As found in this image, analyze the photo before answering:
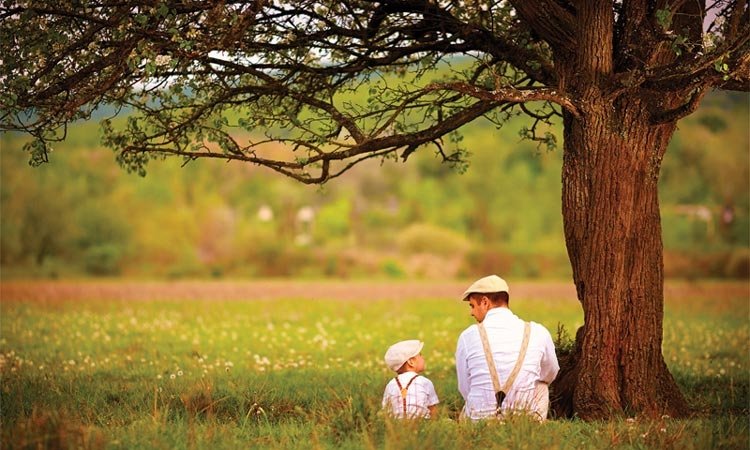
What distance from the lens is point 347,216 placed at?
8044 cm

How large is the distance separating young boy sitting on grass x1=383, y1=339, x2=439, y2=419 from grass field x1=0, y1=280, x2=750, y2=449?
21 cm

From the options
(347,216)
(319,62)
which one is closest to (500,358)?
(319,62)

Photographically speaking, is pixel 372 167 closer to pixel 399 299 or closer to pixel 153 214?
pixel 153 214

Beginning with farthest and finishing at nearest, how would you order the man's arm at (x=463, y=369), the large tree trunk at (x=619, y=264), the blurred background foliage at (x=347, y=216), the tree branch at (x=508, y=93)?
1. the blurred background foliage at (x=347, y=216)
2. the large tree trunk at (x=619, y=264)
3. the tree branch at (x=508, y=93)
4. the man's arm at (x=463, y=369)

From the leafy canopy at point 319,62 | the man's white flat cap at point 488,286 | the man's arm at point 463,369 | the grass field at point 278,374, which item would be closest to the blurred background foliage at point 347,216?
the grass field at point 278,374

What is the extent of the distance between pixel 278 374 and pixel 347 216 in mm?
66117

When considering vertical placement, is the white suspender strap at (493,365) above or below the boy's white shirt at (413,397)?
above

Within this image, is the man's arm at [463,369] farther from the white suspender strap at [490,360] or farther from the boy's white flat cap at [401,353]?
the boy's white flat cap at [401,353]

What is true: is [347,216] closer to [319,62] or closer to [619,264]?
[319,62]

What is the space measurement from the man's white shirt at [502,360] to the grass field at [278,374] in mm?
391

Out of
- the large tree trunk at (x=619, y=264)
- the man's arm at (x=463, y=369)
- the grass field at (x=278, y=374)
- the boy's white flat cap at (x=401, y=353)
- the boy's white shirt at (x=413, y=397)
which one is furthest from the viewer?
the large tree trunk at (x=619, y=264)

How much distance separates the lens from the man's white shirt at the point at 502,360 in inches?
361

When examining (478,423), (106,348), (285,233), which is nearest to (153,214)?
(285,233)

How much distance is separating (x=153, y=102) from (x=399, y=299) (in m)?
19.5
